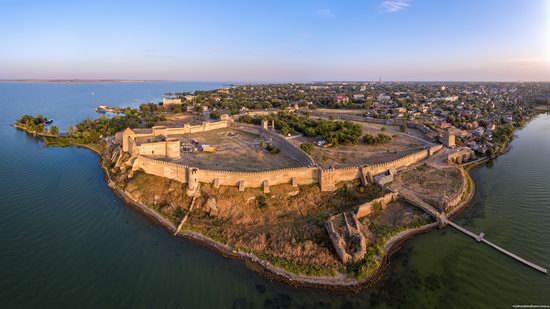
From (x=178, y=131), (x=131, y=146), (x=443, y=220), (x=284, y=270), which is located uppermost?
(x=131, y=146)

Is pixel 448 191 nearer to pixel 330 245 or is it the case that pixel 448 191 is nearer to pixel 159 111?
pixel 330 245

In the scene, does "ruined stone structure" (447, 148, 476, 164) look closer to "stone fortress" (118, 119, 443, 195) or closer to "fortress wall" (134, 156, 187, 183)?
"stone fortress" (118, 119, 443, 195)

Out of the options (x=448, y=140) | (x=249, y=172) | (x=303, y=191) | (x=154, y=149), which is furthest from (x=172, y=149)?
(x=448, y=140)

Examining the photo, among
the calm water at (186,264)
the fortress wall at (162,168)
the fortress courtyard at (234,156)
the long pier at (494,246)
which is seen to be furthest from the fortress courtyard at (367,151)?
the fortress wall at (162,168)

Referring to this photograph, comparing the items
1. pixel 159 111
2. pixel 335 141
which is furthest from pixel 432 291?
pixel 159 111

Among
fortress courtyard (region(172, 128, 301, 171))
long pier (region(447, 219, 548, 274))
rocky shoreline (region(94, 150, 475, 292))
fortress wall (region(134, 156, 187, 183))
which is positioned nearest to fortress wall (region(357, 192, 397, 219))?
rocky shoreline (region(94, 150, 475, 292))

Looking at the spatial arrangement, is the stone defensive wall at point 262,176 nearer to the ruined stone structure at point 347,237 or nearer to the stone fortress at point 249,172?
the stone fortress at point 249,172

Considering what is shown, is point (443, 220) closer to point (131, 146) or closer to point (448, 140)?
point (448, 140)
